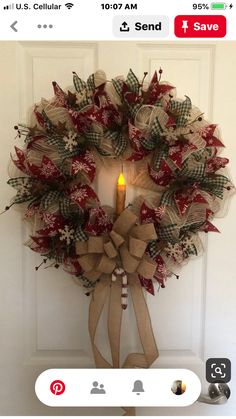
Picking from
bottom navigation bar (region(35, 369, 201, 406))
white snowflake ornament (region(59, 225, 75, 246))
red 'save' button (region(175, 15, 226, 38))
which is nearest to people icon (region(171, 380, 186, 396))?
bottom navigation bar (region(35, 369, 201, 406))

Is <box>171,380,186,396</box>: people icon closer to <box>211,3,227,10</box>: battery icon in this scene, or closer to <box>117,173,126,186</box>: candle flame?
<box>117,173,126,186</box>: candle flame

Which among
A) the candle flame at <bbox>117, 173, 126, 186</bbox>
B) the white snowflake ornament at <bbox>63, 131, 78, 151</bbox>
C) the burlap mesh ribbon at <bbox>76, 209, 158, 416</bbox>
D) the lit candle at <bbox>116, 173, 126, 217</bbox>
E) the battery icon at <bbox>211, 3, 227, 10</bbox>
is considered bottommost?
the burlap mesh ribbon at <bbox>76, 209, 158, 416</bbox>

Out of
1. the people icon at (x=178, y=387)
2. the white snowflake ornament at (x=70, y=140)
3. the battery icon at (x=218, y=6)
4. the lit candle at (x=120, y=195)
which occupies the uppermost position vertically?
the battery icon at (x=218, y=6)

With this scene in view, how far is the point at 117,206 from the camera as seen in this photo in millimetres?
732

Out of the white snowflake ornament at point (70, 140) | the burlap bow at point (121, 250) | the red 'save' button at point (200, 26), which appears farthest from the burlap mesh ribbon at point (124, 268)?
the red 'save' button at point (200, 26)

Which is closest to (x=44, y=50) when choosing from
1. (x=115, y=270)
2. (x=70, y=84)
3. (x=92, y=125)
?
(x=70, y=84)

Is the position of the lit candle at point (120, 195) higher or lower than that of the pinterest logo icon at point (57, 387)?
higher

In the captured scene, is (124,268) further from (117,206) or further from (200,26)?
(200,26)

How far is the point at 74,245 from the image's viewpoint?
2.34 ft

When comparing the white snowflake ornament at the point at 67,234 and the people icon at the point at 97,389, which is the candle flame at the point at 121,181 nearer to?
the white snowflake ornament at the point at 67,234

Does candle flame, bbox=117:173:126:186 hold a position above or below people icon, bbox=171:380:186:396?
above

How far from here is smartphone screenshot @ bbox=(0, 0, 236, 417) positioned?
2.09 ft

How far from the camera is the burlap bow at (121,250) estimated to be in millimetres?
674

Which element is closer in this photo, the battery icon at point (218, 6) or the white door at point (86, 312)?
the battery icon at point (218, 6)
